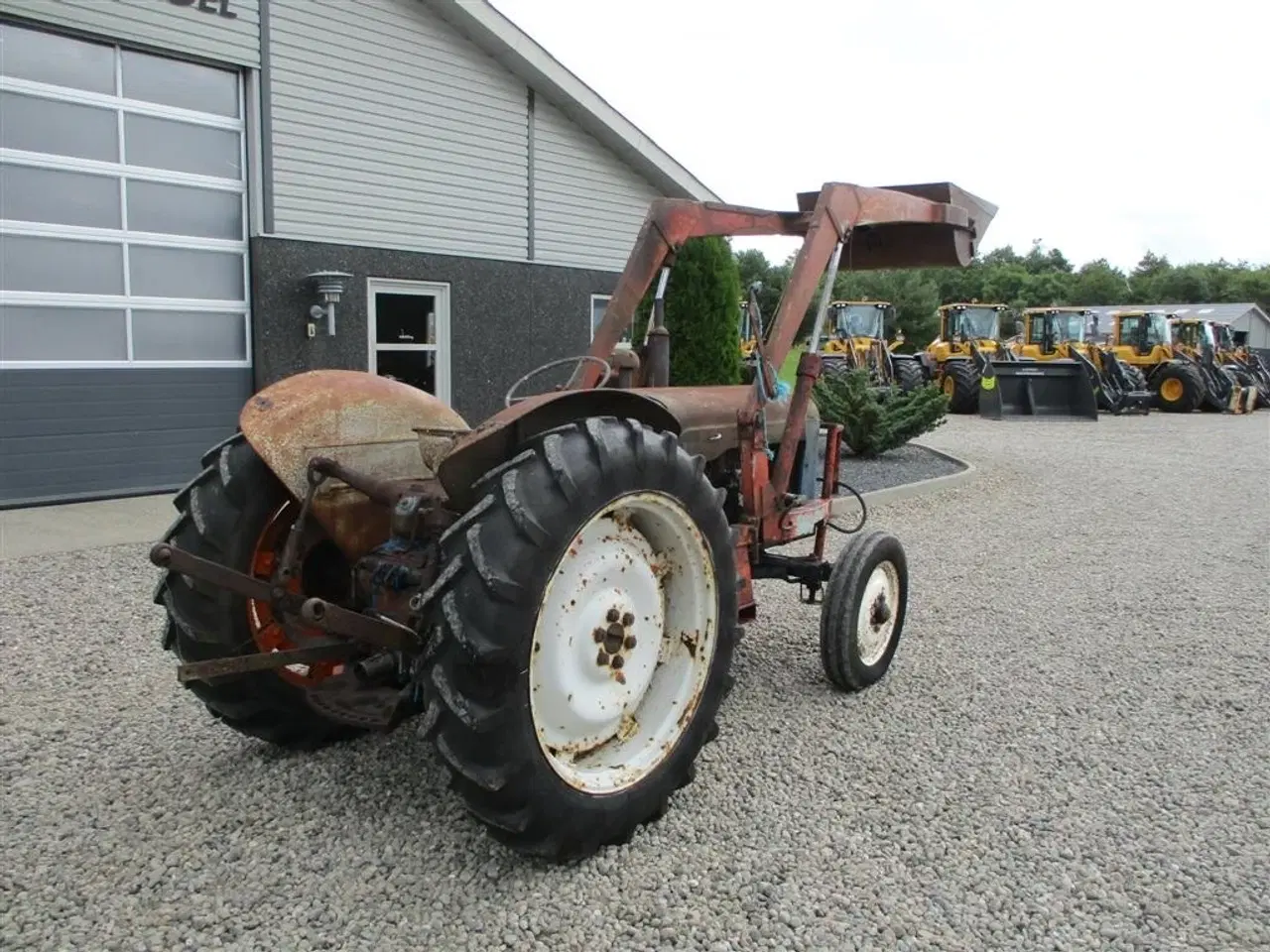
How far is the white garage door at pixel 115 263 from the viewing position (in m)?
7.87

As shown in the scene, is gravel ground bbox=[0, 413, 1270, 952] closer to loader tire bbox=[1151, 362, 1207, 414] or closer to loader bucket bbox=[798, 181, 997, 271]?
loader bucket bbox=[798, 181, 997, 271]

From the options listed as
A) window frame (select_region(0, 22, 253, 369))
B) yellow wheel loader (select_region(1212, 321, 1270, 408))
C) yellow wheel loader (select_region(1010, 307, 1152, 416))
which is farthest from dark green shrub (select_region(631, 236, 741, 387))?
yellow wheel loader (select_region(1212, 321, 1270, 408))

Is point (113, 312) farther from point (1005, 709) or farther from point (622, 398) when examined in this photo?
point (1005, 709)

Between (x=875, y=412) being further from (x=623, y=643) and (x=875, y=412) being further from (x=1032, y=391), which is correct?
(x=1032, y=391)

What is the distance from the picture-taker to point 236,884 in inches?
107

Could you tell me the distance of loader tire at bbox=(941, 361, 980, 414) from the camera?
71.1 ft

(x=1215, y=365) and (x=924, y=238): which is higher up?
(x=924, y=238)

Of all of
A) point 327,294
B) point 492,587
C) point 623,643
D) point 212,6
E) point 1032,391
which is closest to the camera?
point 492,587

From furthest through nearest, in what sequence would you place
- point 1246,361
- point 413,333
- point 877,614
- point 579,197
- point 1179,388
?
1. point 1246,361
2. point 1179,388
3. point 579,197
4. point 413,333
5. point 877,614

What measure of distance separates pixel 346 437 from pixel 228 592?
0.60m

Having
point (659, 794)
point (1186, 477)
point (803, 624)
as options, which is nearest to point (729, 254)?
point (1186, 477)

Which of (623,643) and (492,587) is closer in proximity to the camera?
(492,587)

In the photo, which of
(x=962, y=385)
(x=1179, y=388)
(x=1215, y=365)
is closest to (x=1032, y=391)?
(x=962, y=385)

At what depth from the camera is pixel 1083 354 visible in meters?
21.2
